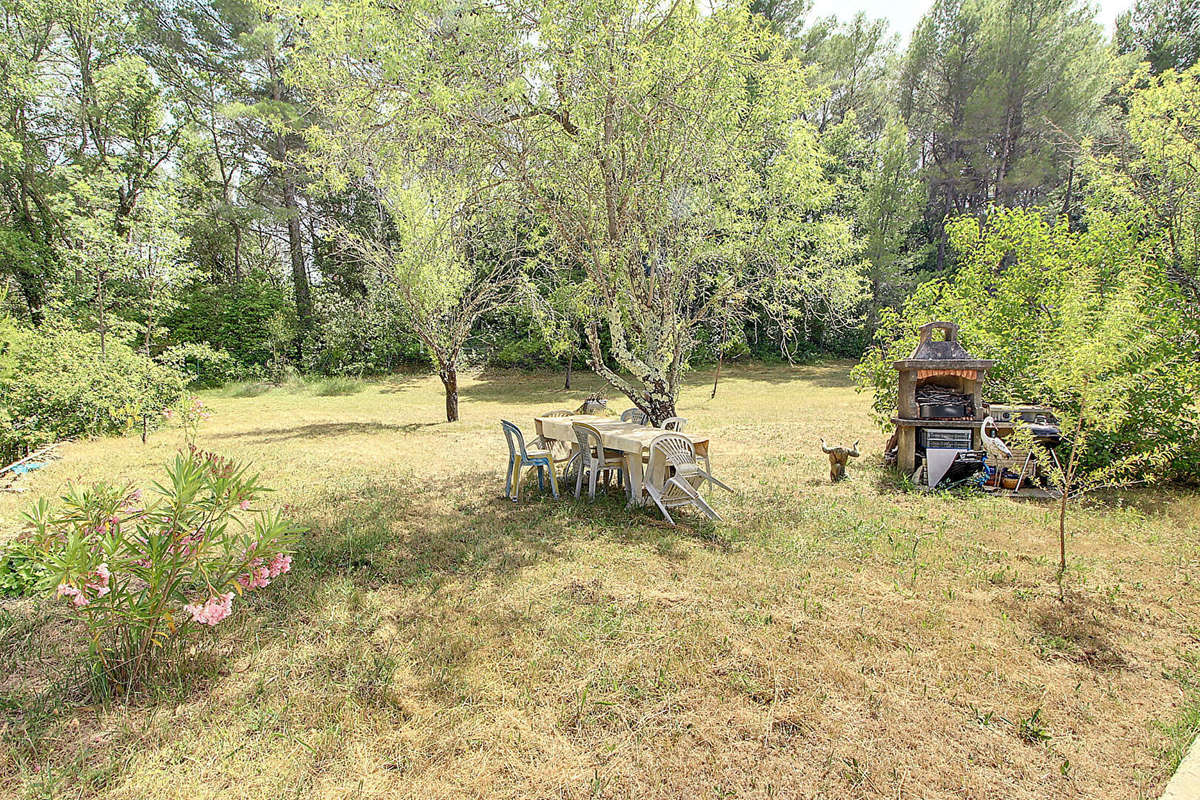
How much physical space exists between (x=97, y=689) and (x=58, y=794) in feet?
2.09

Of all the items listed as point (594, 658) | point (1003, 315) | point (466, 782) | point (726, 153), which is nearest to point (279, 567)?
point (466, 782)

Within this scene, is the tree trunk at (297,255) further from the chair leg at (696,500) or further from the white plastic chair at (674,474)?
the chair leg at (696,500)

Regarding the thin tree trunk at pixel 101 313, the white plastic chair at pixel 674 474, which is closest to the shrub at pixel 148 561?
the white plastic chair at pixel 674 474

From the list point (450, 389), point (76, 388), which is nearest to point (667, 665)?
point (450, 389)

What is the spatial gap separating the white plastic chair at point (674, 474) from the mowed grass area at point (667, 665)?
0.24 m

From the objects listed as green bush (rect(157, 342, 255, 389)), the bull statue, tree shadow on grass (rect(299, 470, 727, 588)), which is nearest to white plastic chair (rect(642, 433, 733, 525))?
tree shadow on grass (rect(299, 470, 727, 588))

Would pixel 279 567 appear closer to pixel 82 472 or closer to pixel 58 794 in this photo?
pixel 58 794

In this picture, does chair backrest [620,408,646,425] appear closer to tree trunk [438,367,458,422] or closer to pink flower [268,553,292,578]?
pink flower [268,553,292,578]

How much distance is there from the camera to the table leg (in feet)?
17.6

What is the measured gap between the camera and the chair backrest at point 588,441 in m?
5.44

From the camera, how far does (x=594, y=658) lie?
2.88m

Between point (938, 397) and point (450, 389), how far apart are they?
872cm

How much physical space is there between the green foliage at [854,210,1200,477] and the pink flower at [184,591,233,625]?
5300 millimetres

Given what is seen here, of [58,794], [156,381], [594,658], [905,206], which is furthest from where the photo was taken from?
[905,206]
